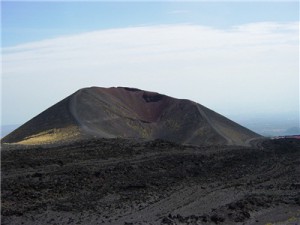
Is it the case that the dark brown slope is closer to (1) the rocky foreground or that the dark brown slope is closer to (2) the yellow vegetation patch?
(2) the yellow vegetation patch

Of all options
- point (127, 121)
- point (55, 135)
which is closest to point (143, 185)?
point (55, 135)

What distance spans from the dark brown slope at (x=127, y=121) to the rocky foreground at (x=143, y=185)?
267 inches

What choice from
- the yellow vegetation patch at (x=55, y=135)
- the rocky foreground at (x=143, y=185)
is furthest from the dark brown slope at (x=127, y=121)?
the rocky foreground at (x=143, y=185)

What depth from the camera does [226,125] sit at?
53531mm

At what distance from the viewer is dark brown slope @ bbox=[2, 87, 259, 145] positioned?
41.0m

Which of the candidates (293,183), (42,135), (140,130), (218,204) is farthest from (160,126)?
(218,204)

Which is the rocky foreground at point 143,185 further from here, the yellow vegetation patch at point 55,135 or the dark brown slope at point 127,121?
the dark brown slope at point 127,121

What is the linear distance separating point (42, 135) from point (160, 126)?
16512 millimetres

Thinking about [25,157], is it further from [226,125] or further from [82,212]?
[226,125]

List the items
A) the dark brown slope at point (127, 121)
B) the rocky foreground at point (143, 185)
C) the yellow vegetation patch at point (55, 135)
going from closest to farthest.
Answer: the rocky foreground at point (143, 185), the yellow vegetation patch at point (55, 135), the dark brown slope at point (127, 121)

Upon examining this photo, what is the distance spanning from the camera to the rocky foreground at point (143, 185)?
19281mm

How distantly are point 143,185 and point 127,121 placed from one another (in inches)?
944

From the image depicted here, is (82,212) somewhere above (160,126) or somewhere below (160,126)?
below

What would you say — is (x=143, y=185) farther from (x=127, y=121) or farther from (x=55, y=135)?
(x=127, y=121)
